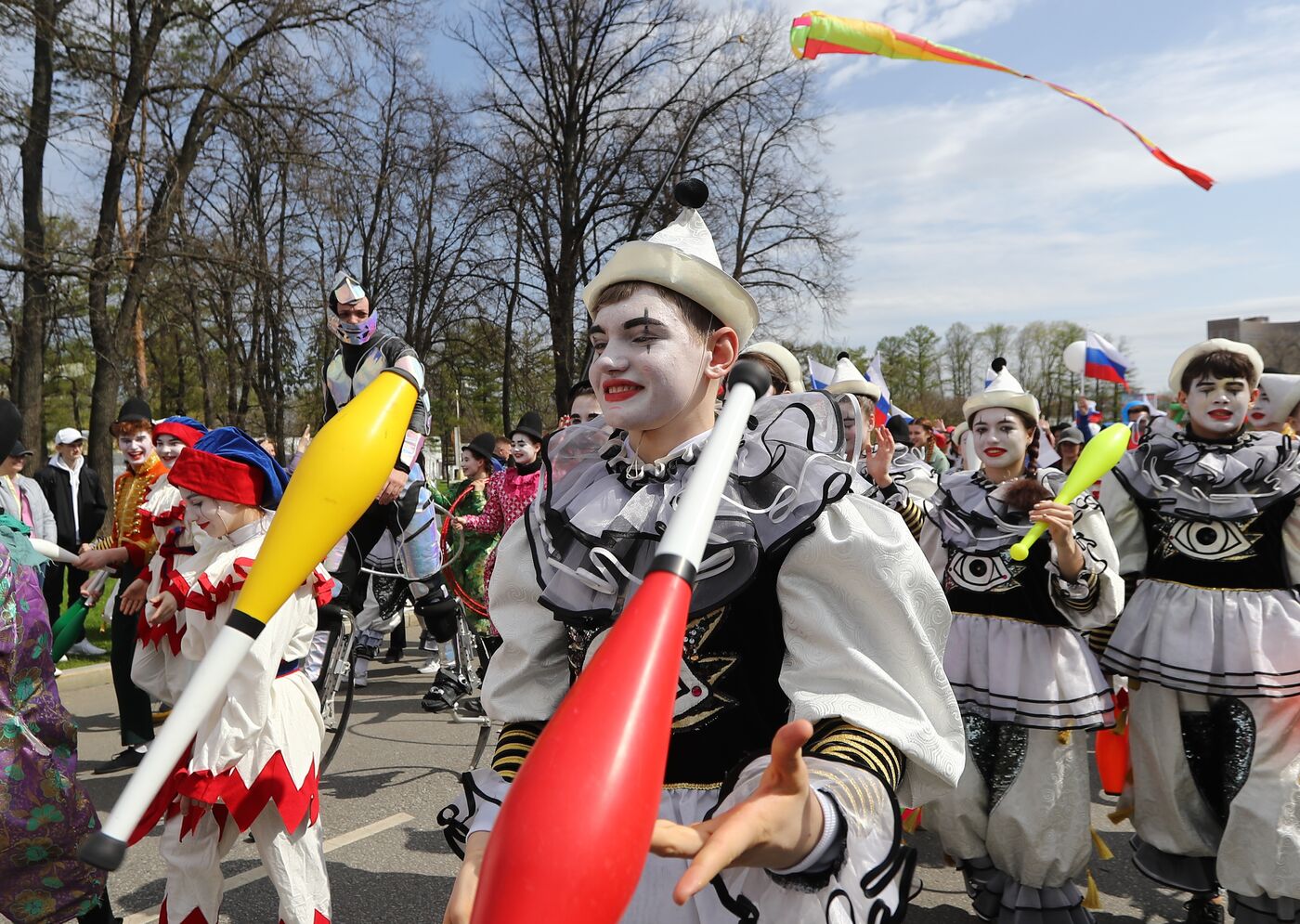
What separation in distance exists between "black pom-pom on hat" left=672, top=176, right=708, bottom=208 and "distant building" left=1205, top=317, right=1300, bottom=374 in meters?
23.7

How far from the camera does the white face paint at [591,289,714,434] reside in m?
1.64

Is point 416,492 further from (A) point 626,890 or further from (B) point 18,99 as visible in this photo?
(B) point 18,99

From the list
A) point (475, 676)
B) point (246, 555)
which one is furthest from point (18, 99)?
point (246, 555)

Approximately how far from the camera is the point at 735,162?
65.0 ft

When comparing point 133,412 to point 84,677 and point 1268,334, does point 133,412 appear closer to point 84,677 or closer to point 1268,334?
point 84,677

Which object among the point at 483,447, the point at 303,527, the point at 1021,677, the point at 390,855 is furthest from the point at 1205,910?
the point at 483,447

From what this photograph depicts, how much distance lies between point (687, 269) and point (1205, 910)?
3395mm

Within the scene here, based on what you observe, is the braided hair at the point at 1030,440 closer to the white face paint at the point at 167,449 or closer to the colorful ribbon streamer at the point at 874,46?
the colorful ribbon streamer at the point at 874,46

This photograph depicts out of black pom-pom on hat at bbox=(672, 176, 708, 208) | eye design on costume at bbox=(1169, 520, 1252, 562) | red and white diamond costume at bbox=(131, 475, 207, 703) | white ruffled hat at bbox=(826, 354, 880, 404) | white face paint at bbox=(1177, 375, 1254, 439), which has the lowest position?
red and white diamond costume at bbox=(131, 475, 207, 703)

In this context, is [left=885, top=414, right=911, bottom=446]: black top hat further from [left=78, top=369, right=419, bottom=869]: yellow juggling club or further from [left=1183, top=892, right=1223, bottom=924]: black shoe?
[left=78, top=369, right=419, bottom=869]: yellow juggling club

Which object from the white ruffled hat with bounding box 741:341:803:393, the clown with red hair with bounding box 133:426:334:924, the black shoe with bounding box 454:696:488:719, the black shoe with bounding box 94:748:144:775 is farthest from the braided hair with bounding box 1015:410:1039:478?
the black shoe with bounding box 94:748:144:775

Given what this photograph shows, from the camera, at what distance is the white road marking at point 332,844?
3611mm

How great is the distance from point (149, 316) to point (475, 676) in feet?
37.3

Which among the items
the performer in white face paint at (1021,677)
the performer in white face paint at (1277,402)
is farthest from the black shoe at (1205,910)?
the performer in white face paint at (1277,402)
